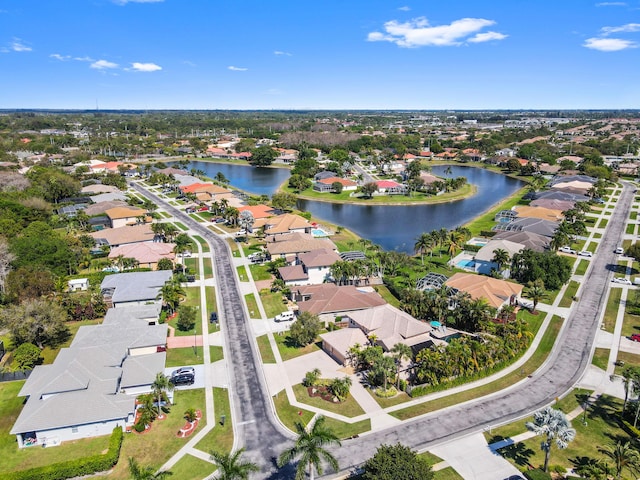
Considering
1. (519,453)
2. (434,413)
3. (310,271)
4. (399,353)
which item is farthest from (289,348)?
(519,453)

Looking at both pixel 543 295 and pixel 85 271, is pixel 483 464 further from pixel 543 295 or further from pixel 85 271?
pixel 85 271

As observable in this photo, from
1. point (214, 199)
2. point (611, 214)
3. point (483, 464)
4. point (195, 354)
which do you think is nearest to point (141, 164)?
point (214, 199)

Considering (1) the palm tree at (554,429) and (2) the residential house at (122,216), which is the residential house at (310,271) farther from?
(2) the residential house at (122,216)

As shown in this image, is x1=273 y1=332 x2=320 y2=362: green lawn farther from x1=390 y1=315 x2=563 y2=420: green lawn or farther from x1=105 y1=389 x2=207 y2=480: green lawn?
x1=390 y1=315 x2=563 y2=420: green lawn

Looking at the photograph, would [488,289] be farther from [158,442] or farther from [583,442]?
[158,442]

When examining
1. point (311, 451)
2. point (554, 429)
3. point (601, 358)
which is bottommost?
point (601, 358)

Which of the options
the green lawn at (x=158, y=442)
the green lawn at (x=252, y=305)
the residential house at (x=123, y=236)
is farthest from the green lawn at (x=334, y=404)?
the residential house at (x=123, y=236)
